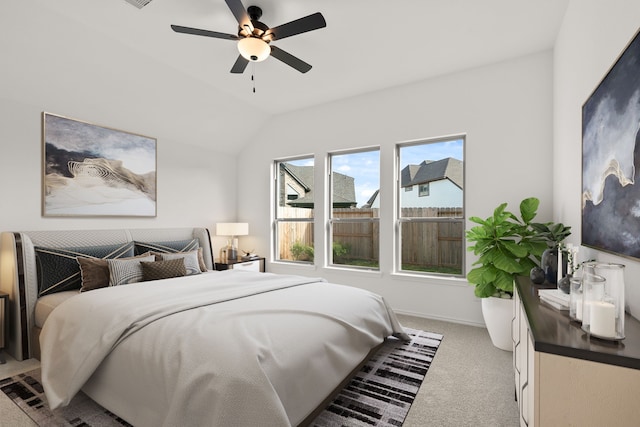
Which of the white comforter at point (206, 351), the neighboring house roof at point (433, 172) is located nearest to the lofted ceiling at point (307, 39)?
the neighboring house roof at point (433, 172)

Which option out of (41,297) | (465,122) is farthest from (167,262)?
(465,122)

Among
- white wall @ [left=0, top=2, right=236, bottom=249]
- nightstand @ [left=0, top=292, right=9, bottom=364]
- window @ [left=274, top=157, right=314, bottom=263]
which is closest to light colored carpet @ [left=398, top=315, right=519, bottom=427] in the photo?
window @ [left=274, top=157, right=314, bottom=263]

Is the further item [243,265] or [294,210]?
[294,210]

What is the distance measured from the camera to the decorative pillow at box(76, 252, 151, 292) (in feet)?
10.1

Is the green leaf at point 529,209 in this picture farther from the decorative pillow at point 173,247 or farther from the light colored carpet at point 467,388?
the decorative pillow at point 173,247

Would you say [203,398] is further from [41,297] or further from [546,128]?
[546,128]

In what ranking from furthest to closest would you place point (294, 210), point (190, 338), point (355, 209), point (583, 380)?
point (294, 210), point (355, 209), point (190, 338), point (583, 380)

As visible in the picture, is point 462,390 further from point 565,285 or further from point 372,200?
point 372,200

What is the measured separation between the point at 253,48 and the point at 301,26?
0.45 m

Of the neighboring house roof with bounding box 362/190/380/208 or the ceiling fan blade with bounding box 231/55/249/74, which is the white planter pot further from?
the ceiling fan blade with bounding box 231/55/249/74

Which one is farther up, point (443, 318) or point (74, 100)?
point (74, 100)

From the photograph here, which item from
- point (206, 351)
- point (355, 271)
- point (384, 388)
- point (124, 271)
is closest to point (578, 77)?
point (384, 388)

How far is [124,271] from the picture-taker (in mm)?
3199

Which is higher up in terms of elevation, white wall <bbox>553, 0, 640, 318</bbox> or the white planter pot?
white wall <bbox>553, 0, 640, 318</bbox>
